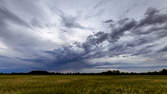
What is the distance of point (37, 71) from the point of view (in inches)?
5837

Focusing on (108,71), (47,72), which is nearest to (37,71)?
(47,72)

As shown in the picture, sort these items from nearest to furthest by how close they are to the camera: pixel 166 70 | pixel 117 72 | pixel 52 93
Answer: pixel 52 93, pixel 166 70, pixel 117 72

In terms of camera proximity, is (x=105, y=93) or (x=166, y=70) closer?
(x=105, y=93)

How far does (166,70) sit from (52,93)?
Result: 14811cm

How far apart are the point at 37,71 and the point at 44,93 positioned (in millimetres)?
148430

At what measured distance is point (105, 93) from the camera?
12.1 metres

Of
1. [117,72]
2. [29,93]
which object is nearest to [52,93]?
[29,93]

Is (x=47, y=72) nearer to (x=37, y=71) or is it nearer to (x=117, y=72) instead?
(x=37, y=71)

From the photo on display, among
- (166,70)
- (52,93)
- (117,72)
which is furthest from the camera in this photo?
(117,72)

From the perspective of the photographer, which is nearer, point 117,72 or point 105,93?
point 105,93

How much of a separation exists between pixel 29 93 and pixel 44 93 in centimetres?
152

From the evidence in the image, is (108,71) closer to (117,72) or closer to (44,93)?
(117,72)

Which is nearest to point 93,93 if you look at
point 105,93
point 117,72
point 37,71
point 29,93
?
point 105,93

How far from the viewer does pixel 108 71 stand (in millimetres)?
147625
